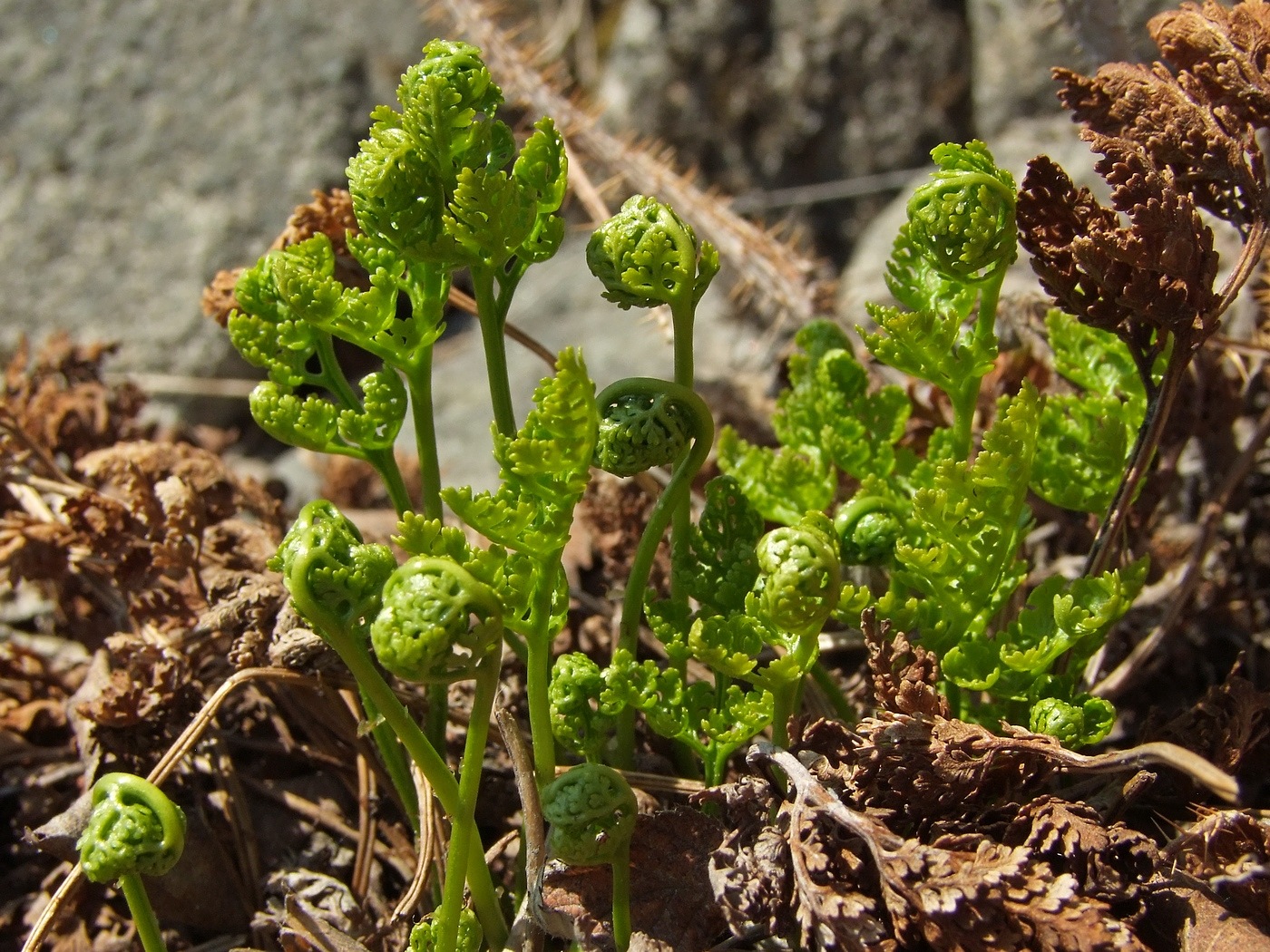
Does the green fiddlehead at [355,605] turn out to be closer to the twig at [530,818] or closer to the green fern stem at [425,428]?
the twig at [530,818]

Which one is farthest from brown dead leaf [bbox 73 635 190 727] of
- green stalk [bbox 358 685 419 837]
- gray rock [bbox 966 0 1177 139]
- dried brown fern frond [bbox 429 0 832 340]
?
gray rock [bbox 966 0 1177 139]

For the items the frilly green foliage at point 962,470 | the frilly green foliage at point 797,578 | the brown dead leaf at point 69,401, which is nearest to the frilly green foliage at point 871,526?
the frilly green foliage at point 962,470

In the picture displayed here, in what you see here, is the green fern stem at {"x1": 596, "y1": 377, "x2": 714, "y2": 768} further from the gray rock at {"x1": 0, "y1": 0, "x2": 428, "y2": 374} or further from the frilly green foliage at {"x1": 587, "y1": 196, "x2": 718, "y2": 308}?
the gray rock at {"x1": 0, "y1": 0, "x2": 428, "y2": 374}

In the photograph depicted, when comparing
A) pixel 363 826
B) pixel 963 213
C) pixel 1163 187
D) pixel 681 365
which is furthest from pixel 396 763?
pixel 1163 187

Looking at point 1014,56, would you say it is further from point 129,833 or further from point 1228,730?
point 129,833

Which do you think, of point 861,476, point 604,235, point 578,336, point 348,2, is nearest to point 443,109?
point 604,235

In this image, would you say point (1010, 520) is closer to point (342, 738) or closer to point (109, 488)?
point (342, 738)
